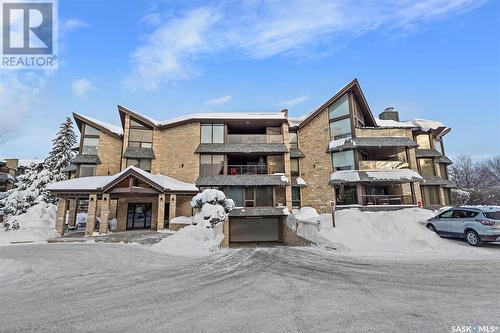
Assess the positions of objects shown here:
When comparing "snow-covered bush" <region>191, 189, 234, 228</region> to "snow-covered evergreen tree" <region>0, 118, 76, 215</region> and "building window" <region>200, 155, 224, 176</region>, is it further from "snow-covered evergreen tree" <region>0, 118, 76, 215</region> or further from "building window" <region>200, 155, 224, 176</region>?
"snow-covered evergreen tree" <region>0, 118, 76, 215</region>

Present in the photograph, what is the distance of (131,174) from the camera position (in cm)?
1864

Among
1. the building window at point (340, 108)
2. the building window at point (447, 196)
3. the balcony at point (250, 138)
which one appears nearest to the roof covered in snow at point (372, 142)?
the building window at point (340, 108)

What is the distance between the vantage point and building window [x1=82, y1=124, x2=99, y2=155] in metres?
25.1

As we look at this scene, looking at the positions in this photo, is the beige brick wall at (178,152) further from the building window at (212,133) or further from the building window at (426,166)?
the building window at (426,166)

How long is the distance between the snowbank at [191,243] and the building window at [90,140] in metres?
17.4

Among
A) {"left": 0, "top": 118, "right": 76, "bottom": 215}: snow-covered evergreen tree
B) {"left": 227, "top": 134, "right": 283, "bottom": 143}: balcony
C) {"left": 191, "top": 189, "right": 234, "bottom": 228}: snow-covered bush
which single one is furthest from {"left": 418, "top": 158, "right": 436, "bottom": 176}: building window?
{"left": 0, "top": 118, "right": 76, "bottom": 215}: snow-covered evergreen tree

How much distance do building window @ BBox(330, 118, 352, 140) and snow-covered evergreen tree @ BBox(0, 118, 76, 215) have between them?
3190cm

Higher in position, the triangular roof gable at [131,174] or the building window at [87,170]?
the building window at [87,170]

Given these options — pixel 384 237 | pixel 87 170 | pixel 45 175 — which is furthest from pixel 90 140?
pixel 384 237

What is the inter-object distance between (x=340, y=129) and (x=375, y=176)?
5.80m

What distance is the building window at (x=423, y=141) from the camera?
2811cm

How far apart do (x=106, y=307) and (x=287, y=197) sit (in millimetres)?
18610

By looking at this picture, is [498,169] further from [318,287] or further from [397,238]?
[318,287]

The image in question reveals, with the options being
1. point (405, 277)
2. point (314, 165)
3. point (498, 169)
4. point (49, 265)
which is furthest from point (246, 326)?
point (498, 169)
